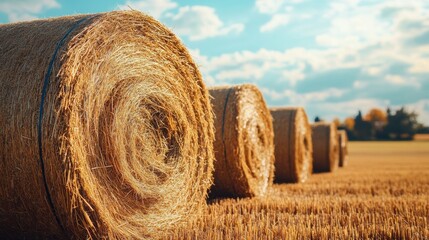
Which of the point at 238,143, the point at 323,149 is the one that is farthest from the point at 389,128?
the point at 238,143

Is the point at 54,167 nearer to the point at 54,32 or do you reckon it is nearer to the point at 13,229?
the point at 13,229

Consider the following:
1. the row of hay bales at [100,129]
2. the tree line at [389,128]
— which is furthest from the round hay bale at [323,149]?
the tree line at [389,128]

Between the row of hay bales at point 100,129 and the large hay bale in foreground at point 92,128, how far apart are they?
0.04 ft

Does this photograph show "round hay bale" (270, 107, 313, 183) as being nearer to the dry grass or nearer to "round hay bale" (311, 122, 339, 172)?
the dry grass

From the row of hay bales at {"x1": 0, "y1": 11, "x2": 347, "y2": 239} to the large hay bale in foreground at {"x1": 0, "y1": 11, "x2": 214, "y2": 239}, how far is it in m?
0.01

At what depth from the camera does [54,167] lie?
4113mm

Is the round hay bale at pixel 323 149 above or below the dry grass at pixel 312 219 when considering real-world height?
above

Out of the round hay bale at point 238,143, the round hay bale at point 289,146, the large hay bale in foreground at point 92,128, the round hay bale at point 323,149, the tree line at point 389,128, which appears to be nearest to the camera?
the large hay bale in foreground at point 92,128

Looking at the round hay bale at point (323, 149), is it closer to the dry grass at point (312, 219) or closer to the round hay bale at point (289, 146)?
the round hay bale at point (289, 146)

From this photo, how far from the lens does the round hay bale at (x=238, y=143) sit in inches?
301

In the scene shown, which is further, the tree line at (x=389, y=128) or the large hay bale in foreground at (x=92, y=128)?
the tree line at (x=389, y=128)

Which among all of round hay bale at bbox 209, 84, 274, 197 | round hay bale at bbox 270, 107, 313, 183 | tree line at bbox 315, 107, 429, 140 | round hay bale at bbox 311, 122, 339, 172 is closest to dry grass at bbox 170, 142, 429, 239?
round hay bale at bbox 209, 84, 274, 197

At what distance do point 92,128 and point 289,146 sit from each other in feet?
22.2

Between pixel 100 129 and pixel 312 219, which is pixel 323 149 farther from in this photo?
pixel 100 129
